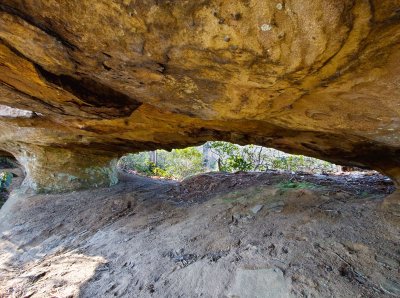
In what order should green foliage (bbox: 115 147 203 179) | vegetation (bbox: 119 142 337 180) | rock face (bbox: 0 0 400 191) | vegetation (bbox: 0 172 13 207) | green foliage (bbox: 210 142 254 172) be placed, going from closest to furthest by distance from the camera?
rock face (bbox: 0 0 400 191) → vegetation (bbox: 0 172 13 207) → green foliage (bbox: 210 142 254 172) → vegetation (bbox: 119 142 337 180) → green foliage (bbox: 115 147 203 179)

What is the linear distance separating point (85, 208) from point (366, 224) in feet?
12.8

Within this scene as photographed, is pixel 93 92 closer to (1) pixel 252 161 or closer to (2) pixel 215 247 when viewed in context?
(2) pixel 215 247

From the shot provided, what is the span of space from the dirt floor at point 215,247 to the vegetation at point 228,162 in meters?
4.27

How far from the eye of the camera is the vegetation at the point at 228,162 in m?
8.67

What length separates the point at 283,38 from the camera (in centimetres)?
150

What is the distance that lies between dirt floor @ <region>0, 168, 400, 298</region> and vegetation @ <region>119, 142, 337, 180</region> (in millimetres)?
4272

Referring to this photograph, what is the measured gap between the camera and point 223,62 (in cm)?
175

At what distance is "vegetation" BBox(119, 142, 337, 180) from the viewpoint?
8672mm

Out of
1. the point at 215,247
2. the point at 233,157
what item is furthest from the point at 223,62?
the point at 233,157

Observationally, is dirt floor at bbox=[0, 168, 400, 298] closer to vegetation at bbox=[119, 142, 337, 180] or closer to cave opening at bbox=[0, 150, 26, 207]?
cave opening at bbox=[0, 150, 26, 207]

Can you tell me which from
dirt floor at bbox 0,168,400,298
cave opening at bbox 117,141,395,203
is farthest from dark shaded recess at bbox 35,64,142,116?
cave opening at bbox 117,141,395,203

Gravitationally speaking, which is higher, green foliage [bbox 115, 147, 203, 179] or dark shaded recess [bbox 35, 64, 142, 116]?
dark shaded recess [bbox 35, 64, 142, 116]

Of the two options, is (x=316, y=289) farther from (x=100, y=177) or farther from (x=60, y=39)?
(x=100, y=177)

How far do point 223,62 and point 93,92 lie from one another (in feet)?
4.96
